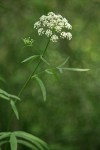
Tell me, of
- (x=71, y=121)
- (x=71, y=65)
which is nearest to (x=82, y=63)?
(x=71, y=65)

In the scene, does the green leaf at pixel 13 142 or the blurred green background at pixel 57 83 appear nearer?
the green leaf at pixel 13 142

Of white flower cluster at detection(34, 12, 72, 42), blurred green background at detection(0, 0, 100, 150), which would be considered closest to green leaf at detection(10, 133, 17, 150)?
white flower cluster at detection(34, 12, 72, 42)

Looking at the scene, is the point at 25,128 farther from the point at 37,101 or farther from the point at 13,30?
the point at 13,30

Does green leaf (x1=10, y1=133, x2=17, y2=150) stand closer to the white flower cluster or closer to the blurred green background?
the white flower cluster

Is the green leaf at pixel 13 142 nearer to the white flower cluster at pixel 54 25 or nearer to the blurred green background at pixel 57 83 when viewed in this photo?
the white flower cluster at pixel 54 25

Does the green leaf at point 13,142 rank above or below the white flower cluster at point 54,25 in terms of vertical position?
below

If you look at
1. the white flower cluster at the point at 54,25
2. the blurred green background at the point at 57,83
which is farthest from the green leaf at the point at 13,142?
the blurred green background at the point at 57,83

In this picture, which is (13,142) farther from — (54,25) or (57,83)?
(57,83)

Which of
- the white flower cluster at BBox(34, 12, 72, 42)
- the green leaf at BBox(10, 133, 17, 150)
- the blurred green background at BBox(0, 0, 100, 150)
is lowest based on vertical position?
the green leaf at BBox(10, 133, 17, 150)
